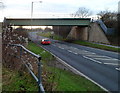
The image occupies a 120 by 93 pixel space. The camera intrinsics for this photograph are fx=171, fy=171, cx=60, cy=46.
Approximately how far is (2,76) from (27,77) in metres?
1.03

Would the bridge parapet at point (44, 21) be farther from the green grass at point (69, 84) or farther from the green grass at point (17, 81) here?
the green grass at point (17, 81)

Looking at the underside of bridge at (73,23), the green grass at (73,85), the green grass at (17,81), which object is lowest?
the green grass at (73,85)

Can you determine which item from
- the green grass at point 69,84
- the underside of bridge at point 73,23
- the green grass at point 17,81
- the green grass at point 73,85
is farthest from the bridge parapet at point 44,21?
the green grass at point 17,81

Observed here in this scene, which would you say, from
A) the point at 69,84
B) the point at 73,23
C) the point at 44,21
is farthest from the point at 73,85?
the point at 73,23

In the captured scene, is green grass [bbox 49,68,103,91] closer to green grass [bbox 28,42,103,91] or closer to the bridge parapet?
green grass [bbox 28,42,103,91]

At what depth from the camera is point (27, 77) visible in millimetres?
5961

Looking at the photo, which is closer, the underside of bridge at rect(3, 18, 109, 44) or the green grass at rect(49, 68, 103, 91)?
the green grass at rect(49, 68, 103, 91)

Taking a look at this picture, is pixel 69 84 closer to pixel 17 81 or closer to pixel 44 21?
pixel 17 81

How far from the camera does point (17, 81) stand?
5.69 meters

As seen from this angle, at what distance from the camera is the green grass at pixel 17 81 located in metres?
5.09

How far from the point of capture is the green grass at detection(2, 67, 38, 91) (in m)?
5.09

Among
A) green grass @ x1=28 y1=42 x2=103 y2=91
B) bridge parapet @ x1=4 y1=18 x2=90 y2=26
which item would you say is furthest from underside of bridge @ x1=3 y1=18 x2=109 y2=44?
green grass @ x1=28 y1=42 x2=103 y2=91

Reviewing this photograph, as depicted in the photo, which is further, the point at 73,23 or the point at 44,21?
the point at 73,23

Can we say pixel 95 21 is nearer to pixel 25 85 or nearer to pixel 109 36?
pixel 109 36
